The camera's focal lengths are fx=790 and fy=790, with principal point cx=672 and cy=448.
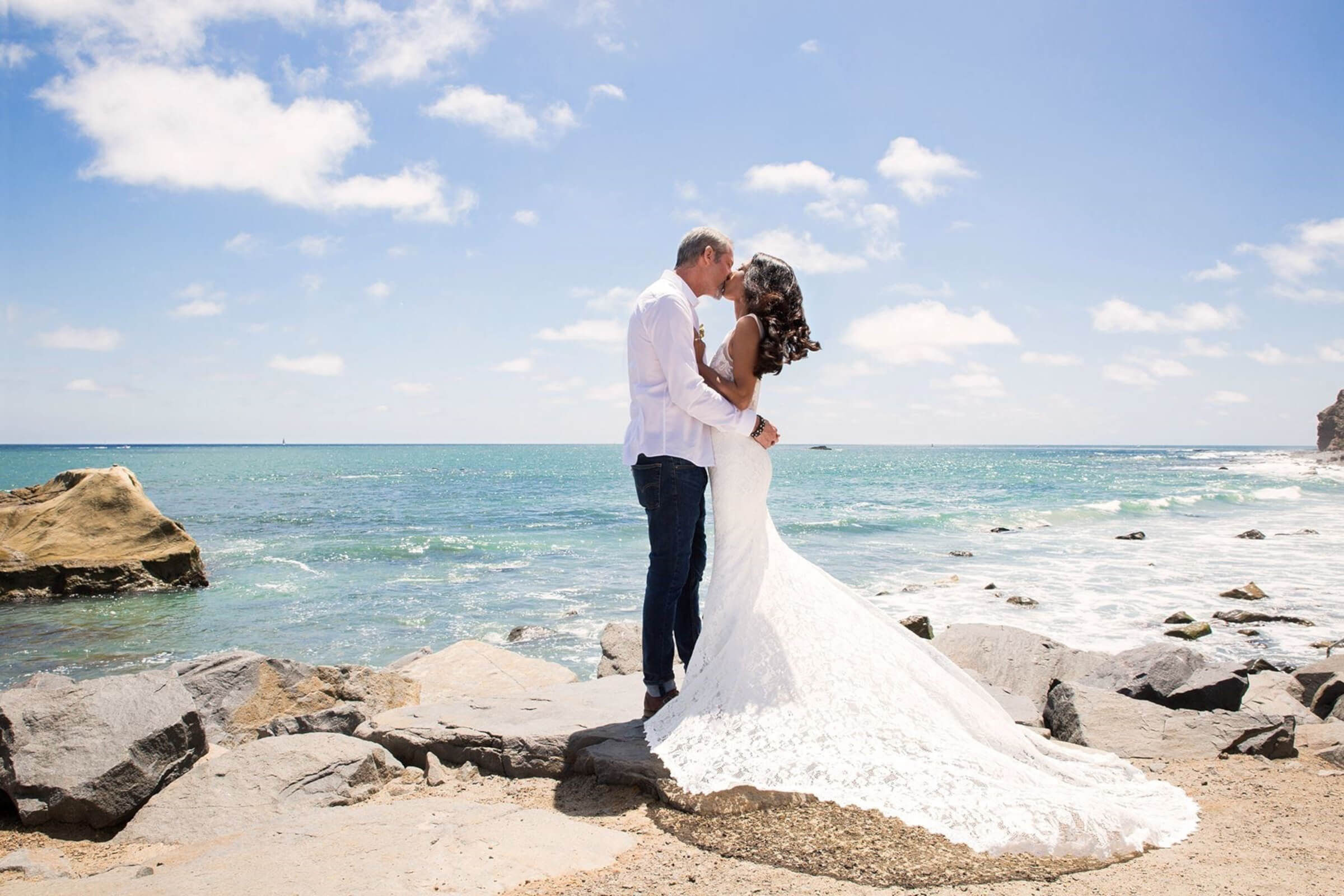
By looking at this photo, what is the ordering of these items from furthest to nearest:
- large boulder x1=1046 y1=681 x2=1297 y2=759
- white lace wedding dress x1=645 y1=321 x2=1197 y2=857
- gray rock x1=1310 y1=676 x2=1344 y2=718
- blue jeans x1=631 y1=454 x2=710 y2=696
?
1. gray rock x1=1310 y1=676 x2=1344 y2=718
2. large boulder x1=1046 y1=681 x2=1297 y2=759
3. blue jeans x1=631 y1=454 x2=710 y2=696
4. white lace wedding dress x1=645 y1=321 x2=1197 y2=857

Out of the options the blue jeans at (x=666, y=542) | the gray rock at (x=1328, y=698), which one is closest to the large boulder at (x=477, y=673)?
the blue jeans at (x=666, y=542)

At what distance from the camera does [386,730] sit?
517 cm

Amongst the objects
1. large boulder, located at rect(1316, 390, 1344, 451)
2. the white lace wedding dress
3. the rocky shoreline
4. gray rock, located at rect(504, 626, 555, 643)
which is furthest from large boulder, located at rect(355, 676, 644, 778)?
large boulder, located at rect(1316, 390, 1344, 451)

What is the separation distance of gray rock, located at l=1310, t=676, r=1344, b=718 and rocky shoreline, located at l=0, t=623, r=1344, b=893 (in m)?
0.17

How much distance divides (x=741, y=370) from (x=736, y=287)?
0.48 m

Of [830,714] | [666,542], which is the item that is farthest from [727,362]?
[830,714]

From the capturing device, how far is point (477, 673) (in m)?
8.23

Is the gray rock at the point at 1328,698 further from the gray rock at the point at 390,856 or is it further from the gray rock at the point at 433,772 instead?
the gray rock at the point at 433,772

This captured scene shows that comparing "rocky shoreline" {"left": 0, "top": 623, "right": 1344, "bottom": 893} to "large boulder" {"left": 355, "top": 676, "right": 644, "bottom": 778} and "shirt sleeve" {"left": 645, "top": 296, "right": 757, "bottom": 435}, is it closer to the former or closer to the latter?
"large boulder" {"left": 355, "top": 676, "right": 644, "bottom": 778}

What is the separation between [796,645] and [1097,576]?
14825mm

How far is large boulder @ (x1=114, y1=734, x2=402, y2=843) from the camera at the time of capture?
4395mm

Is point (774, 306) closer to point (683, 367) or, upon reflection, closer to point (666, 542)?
point (683, 367)

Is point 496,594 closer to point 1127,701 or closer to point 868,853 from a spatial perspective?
point 1127,701

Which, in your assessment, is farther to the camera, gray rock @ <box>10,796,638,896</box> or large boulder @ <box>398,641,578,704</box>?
large boulder @ <box>398,641,578,704</box>
